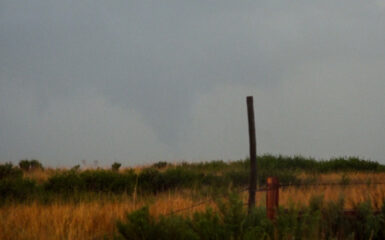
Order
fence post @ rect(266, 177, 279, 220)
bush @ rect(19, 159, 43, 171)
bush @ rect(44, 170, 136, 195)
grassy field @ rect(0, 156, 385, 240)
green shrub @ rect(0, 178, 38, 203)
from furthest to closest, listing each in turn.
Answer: bush @ rect(19, 159, 43, 171), bush @ rect(44, 170, 136, 195), green shrub @ rect(0, 178, 38, 203), grassy field @ rect(0, 156, 385, 240), fence post @ rect(266, 177, 279, 220)

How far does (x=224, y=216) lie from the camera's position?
21.3 feet

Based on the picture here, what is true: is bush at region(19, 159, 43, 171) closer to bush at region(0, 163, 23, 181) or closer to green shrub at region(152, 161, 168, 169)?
bush at region(0, 163, 23, 181)

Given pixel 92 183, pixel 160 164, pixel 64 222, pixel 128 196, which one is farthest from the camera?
pixel 160 164

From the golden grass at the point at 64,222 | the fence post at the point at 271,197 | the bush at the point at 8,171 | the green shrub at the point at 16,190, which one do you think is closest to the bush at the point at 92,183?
the green shrub at the point at 16,190

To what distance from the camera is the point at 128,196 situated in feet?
43.6

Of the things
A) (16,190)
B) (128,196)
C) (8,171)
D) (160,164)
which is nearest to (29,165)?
(8,171)

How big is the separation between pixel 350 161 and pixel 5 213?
1891 centimetres

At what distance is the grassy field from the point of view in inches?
321

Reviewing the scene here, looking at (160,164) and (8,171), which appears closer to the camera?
(8,171)

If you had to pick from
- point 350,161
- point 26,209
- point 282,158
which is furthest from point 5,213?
point 350,161

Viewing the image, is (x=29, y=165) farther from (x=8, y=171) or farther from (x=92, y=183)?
(x=92, y=183)

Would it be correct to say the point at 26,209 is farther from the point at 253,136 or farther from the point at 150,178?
the point at 150,178

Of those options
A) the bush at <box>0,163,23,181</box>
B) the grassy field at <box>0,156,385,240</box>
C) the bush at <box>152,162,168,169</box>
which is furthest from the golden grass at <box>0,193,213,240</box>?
the bush at <box>152,162,168,169</box>

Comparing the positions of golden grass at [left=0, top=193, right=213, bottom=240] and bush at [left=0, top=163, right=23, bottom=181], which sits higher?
bush at [left=0, top=163, right=23, bottom=181]
